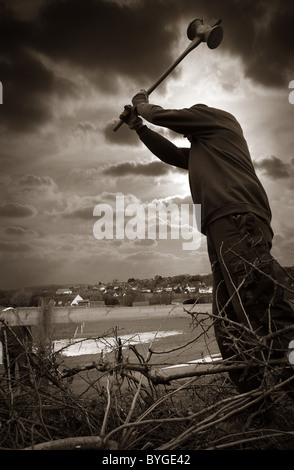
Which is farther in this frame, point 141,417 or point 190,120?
point 190,120

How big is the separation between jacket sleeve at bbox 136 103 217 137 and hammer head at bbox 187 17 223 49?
1.55 m

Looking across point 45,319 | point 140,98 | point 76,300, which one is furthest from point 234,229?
point 76,300

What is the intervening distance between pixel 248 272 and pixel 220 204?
1.64 ft

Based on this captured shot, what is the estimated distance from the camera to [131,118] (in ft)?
10.7

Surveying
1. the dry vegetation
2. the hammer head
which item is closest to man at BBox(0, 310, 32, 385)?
the dry vegetation

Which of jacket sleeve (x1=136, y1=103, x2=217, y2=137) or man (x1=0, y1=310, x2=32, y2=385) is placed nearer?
man (x1=0, y1=310, x2=32, y2=385)

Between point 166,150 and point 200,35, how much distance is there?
1.63 m

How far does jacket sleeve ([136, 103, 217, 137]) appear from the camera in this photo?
8.29 feet

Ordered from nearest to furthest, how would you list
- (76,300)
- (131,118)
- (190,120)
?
(190,120) < (131,118) < (76,300)

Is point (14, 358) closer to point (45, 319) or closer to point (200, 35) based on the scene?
point (45, 319)

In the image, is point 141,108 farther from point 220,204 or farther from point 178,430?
point 178,430

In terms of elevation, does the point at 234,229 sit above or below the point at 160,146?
below

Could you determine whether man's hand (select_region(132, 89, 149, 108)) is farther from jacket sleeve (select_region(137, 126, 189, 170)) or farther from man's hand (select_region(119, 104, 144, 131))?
jacket sleeve (select_region(137, 126, 189, 170))
